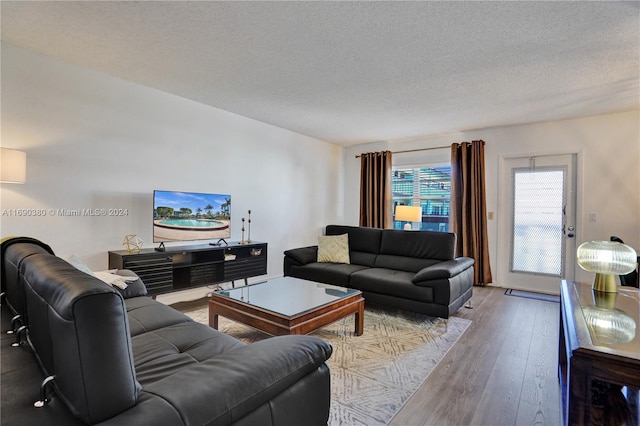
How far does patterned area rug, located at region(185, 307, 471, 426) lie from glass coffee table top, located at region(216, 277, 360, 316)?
0.38m

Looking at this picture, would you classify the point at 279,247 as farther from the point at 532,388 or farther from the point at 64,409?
the point at 64,409

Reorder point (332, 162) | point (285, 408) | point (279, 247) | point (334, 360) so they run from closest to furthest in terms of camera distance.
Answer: point (285, 408)
point (334, 360)
point (279, 247)
point (332, 162)

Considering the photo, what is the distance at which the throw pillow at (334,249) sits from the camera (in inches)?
170

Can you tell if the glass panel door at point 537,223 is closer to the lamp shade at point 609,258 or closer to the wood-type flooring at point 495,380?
the wood-type flooring at point 495,380

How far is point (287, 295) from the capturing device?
286 cm

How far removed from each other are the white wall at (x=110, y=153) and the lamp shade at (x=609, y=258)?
3.80m

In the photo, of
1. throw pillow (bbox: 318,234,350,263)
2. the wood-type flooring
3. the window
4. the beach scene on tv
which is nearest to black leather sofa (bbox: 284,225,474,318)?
throw pillow (bbox: 318,234,350,263)

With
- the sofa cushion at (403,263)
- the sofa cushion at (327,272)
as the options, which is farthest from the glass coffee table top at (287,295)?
the sofa cushion at (403,263)

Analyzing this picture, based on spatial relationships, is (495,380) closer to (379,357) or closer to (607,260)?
(379,357)

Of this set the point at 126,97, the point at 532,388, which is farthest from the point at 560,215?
the point at 126,97

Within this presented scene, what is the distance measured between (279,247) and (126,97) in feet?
9.52

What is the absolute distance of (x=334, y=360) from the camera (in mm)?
2451

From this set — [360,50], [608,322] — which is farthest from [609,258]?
[360,50]

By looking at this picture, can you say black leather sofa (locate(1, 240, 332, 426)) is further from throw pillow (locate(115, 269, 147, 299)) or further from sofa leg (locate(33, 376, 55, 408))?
Answer: throw pillow (locate(115, 269, 147, 299))
